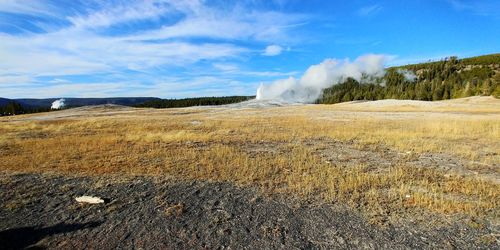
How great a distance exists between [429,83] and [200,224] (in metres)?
165

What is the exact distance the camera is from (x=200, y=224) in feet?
25.8

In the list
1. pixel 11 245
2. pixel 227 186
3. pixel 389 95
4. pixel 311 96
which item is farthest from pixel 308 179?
pixel 311 96

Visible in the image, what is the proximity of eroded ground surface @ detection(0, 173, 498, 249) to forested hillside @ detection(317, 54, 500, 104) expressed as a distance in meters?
125

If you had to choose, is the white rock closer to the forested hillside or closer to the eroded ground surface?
the eroded ground surface

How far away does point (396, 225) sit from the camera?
7.62 meters

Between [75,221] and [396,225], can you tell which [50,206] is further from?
[396,225]

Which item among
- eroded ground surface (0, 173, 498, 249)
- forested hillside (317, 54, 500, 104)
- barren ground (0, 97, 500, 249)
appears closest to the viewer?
eroded ground surface (0, 173, 498, 249)

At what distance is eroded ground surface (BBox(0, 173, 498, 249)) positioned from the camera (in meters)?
6.88

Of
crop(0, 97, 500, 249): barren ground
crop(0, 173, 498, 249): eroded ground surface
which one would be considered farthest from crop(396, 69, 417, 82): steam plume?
crop(0, 173, 498, 249): eroded ground surface

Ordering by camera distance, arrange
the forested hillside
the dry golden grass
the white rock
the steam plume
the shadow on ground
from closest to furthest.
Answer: the shadow on ground → the white rock → the dry golden grass → the forested hillside → the steam plume

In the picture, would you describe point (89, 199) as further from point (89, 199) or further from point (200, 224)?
point (200, 224)

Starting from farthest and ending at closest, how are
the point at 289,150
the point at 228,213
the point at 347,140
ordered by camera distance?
the point at 347,140 → the point at 289,150 → the point at 228,213

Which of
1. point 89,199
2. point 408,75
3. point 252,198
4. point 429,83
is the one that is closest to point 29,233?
point 89,199

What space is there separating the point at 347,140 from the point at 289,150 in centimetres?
575
